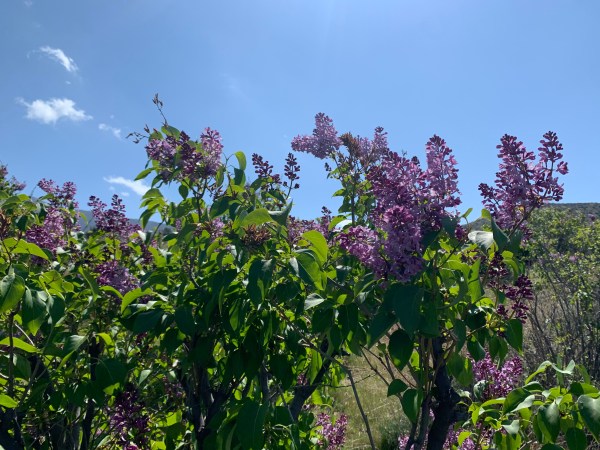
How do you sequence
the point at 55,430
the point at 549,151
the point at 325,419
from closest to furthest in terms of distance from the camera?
the point at 549,151 < the point at 55,430 < the point at 325,419

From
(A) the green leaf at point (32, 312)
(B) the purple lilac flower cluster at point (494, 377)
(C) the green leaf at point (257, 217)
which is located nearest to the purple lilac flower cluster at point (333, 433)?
(B) the purple lilac flower cluster at point (494, 377)

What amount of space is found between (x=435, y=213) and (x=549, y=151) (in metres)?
0.54

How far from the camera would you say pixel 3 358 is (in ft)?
7.13

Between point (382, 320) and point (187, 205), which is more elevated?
point (187, 205)

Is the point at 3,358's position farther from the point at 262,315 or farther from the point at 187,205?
the point at 262,315

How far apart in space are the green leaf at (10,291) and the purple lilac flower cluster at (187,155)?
0.77 meters

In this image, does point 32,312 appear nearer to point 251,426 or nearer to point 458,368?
point 251,426

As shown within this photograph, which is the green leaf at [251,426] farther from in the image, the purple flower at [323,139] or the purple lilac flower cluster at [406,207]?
the purple flower at [323,139]

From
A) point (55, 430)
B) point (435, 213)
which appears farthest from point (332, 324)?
point (55, 430)

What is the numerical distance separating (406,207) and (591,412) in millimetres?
783

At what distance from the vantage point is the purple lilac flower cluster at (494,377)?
2.17m

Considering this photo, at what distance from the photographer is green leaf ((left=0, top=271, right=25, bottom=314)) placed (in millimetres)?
1473

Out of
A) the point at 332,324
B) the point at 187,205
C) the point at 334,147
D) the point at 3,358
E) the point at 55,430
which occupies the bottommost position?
the point at 55,430

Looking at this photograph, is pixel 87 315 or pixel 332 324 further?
pixel 87 315
